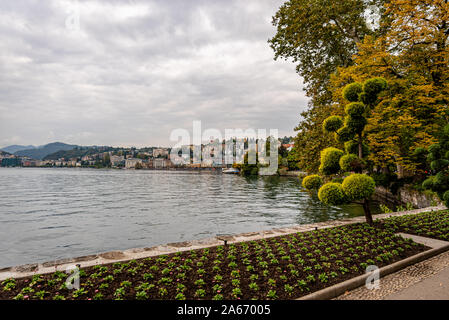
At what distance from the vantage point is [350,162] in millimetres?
8922

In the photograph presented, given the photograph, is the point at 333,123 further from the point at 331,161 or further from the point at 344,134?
the point at 331,161

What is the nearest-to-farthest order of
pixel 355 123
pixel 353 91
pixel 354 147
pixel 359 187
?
pixel 359 187 < pixel 355 123 < pixel 353 91 < pixel 354 147

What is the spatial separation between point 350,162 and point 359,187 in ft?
2.97

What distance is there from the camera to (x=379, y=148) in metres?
16.4

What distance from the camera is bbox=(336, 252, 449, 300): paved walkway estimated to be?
193 inches

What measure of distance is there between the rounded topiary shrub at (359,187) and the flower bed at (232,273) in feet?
4.99

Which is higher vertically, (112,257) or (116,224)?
(112,257)

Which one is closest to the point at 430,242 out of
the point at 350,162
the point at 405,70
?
the point at 350,162

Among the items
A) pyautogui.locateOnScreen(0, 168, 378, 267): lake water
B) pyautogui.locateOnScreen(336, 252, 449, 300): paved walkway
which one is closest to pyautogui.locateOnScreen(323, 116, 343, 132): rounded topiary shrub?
pyautogui.locateOnScreen(336, 252, 449, 300): paved walkway

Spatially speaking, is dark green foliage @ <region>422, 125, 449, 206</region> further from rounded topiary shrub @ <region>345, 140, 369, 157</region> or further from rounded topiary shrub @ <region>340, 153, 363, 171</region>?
rounded topiary shrub @ <region>340, 153, 363, 171</region>

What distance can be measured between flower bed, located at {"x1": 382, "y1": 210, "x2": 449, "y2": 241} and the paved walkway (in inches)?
121
